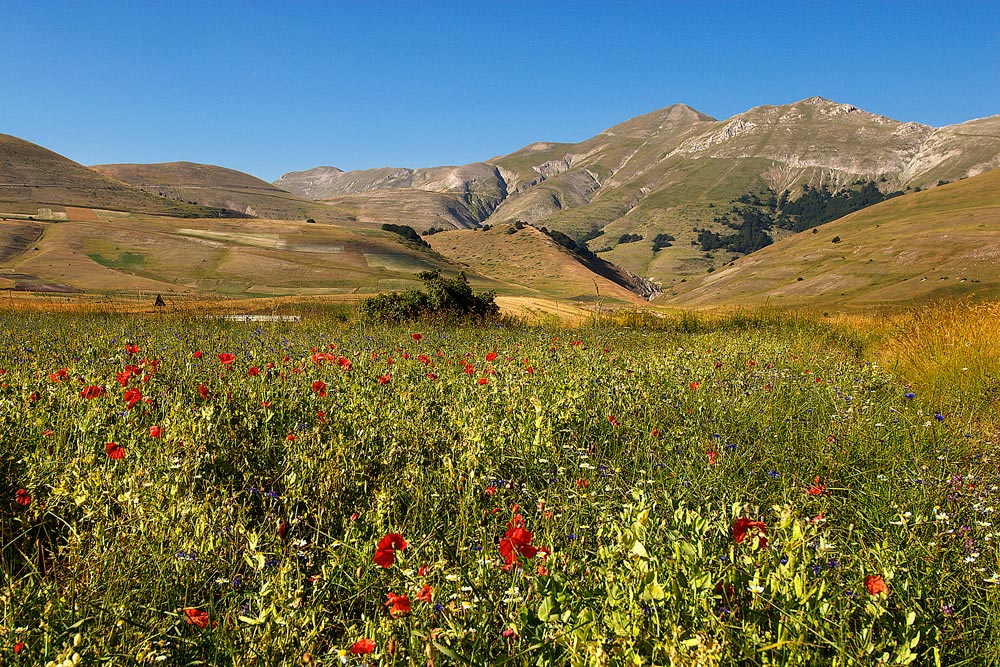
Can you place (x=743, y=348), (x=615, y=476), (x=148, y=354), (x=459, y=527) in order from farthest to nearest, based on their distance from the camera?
(x=743, y=348)
(x=148, y=354)
(x=615, y=476)
(x=459, y=527)

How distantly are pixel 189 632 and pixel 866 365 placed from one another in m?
8.80

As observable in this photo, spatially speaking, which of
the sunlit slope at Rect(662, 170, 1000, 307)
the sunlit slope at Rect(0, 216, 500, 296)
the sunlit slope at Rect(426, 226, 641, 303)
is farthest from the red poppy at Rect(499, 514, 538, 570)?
the sunlit slope at Rect(426, 226, 641, 303)

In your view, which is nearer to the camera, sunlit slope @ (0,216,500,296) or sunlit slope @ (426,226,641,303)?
sunlit slope @ (0,216,500,296)

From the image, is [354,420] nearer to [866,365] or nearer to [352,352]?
[352,352]

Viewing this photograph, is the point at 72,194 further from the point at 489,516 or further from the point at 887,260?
the point at 489,516

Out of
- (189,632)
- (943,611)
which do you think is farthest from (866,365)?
(189,632)

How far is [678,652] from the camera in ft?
5.46

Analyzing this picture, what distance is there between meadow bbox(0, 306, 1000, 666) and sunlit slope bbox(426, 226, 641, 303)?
3554 inches

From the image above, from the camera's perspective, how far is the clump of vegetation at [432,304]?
51.9 ft

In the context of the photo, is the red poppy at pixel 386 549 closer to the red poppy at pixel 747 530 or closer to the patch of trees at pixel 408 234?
the red poppy at pixel 747 530

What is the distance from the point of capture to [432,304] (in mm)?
16828

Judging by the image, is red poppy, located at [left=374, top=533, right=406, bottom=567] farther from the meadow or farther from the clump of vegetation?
the clump of vegetation

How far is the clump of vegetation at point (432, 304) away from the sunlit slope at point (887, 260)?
112ft

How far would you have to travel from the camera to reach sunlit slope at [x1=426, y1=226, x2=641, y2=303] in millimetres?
107794
